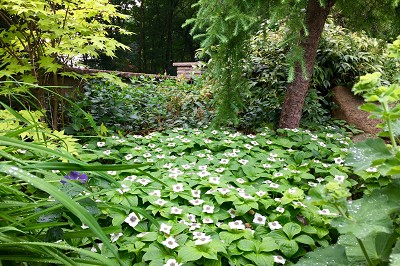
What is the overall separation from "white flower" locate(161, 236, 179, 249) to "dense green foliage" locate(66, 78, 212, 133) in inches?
79.1

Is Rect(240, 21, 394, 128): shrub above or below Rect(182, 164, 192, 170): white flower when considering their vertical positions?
above

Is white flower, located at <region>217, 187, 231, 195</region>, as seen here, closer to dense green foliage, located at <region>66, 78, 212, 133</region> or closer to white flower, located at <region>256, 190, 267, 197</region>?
white flower, located at <region>256, 190, 267, 197</region>

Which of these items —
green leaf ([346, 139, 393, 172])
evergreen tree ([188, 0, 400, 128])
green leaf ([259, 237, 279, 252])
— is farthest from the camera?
evergreen tree ([188, 0, 400, 128])

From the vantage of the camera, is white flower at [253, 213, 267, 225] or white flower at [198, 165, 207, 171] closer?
white flower at [253, 213, 267, 225]

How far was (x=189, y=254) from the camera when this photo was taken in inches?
52.0

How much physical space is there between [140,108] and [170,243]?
3.02 m

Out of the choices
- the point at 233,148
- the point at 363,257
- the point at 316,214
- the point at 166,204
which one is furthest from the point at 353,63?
the point at 363,257

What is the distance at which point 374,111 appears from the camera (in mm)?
867

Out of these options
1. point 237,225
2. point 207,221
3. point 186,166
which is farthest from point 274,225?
point 186,166

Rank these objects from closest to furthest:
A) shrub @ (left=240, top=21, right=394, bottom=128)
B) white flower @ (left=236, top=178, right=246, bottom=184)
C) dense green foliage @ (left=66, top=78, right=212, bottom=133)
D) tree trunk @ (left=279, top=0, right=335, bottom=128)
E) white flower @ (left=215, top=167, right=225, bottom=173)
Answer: white flower @ (left=236, top=178, right=246, bottom=184)
white flower @ (left=215, top=167, right=225, bottom=173)
tree trunk @ (left=279, top=0, right=335, bottom=128)
dense green foliage @ (left=66, top=78, right=212, bottom=133)
shrub @ (left=240, top=21, right=394, bottom=128)

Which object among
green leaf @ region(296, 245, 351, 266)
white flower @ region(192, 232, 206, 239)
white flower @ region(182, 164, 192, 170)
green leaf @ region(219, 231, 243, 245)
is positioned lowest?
green leaf @ region(219, 231, 243, 245)

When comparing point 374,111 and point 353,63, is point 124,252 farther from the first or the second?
point 353,63

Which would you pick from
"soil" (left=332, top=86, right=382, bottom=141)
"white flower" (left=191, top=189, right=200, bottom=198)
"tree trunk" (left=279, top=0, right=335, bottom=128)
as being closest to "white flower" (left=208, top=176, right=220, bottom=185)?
"white flower" (left=191, top=189, right=200, bottom=198)

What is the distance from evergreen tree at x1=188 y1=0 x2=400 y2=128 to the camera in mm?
2674
